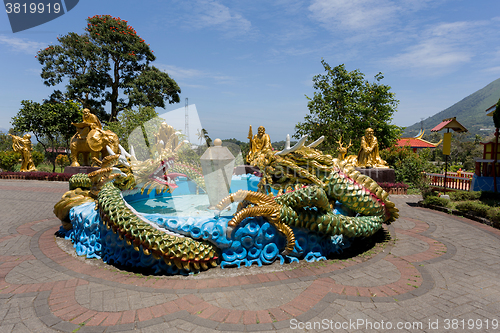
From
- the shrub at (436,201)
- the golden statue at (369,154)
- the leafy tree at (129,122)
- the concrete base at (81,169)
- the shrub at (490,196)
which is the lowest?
the shrub at (436,201)

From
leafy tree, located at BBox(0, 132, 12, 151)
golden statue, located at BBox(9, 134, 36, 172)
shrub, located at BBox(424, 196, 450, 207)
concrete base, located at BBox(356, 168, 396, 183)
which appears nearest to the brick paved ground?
shrub, located at BBox(424, 196, 450, 207)

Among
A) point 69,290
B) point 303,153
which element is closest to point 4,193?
point 69,290

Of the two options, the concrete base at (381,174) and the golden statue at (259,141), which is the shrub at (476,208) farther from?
the golden statue at (259,141)

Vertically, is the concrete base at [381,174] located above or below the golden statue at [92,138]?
below

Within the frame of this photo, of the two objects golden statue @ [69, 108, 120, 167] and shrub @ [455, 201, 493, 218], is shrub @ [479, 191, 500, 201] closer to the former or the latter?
shrub @ [455, 201, 493, 218]

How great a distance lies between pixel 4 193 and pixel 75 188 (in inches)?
308

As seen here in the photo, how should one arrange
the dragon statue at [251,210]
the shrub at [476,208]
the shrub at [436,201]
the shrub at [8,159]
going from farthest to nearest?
1. the shrub at [8,159]
2. the shrub at [436,201]
3. the shrub at [476,208]
4. the dragon statue at [251,210]

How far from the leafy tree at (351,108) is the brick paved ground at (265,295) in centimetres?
1406

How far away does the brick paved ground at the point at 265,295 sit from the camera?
297 cm

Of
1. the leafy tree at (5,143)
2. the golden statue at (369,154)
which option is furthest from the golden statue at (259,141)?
the leafy tree at (5,143)

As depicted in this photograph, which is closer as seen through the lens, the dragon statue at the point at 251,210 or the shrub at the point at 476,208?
the dragon statue at the point at 251,210

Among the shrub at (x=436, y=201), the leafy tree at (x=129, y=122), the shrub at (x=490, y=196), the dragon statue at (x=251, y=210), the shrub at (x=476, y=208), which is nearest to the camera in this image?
the dragon statue at (x=251, y=210)

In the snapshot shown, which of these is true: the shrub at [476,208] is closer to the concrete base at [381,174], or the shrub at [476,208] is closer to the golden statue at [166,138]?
the concrete base at [381,174]

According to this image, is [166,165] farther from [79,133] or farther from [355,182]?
[79,133]
